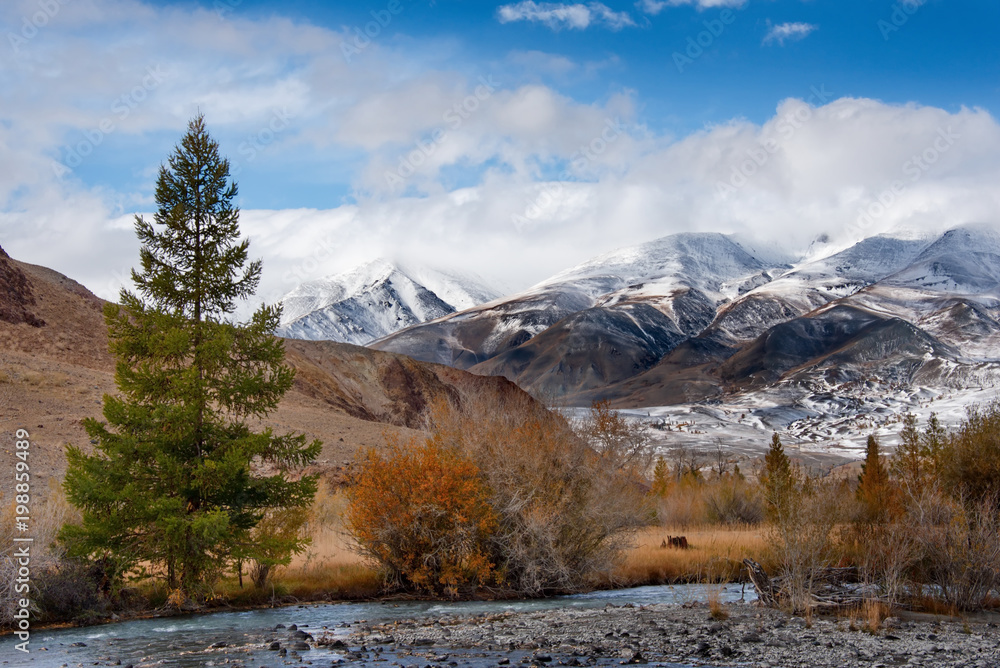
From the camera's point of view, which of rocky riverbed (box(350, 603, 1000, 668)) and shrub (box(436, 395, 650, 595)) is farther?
shrub (box(436, 395, 650, 595))

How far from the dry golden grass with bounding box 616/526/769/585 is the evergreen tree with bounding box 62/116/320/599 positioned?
14408 millimetres

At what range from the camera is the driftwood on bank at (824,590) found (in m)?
22.1

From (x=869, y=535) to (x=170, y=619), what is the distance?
2023 centimetres

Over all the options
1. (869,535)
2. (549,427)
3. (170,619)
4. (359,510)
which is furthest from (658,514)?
(170,619)

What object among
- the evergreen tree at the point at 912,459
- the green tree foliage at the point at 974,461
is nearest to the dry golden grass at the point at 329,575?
the green tree foliage at the point at 974,461

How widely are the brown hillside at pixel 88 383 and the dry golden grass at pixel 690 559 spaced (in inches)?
406

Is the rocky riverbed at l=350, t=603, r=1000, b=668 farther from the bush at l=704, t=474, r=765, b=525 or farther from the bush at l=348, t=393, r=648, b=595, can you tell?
the bush at l=704, t=474, r=765, b=525

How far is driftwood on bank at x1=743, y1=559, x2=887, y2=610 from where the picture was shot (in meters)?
22.1

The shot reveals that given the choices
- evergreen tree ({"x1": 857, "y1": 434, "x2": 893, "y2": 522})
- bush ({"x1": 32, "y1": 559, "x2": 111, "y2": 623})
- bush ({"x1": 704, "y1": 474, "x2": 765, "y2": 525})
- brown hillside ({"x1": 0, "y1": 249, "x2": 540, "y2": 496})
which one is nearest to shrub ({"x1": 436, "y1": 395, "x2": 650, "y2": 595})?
brown hillside ({"x1": 0, "y1": 249, "x2": 540, "y2": 496})

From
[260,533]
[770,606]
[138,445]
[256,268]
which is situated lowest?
[770,606]

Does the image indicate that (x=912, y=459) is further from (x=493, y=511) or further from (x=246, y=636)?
(x=246, y=636)

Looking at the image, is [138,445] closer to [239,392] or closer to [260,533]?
[239,392]

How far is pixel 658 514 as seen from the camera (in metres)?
49.0

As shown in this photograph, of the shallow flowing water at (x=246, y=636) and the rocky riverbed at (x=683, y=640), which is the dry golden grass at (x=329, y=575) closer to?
the shallow flowing water at (x=246, y=636)
